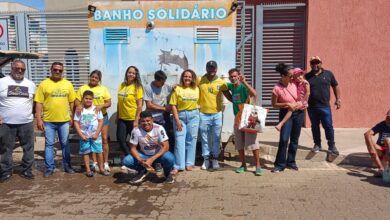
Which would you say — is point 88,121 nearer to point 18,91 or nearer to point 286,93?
point 18,91

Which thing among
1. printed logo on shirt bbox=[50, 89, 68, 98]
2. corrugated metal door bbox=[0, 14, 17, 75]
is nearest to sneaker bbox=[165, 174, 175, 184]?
printed logo on shirt bbox=[50, 89, 68, 98]

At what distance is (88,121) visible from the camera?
20.1 ft

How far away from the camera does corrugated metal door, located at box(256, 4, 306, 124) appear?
9148 millimetres

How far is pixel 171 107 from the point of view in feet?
20.7

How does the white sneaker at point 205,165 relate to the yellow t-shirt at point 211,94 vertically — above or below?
below

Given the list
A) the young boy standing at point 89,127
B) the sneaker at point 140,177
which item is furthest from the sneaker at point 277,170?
the young boy standing at point 89,127

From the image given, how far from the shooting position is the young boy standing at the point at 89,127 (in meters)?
6.11

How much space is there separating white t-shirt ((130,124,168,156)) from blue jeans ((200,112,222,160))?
0.91 meters

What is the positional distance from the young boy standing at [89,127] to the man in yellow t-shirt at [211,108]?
166cm

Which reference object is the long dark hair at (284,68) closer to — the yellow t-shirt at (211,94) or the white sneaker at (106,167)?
the yellow t-shirt at (211,94)

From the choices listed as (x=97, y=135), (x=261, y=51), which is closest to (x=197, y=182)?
(x=97, y=135)

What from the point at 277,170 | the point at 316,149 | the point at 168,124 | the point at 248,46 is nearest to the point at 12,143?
the point at 168,124

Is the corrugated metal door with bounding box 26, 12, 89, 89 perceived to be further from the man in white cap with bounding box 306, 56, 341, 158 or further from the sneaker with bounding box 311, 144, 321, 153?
the sneaker with bounding box 311, 144, 321, 153

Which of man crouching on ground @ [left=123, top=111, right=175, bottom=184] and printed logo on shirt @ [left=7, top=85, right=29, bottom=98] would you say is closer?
man crouching on ground @ [left=123, top=111, right=175, bottom=184]
